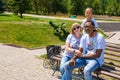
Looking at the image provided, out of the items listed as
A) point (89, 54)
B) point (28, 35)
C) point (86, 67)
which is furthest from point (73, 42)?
point (28, 35)

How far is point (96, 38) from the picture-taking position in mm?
7293

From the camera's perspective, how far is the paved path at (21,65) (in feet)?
29.8

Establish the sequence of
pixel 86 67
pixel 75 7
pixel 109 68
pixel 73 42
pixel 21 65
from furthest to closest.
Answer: pixel 75 7 < pixel 21 65 < pixel 73 42 < pixel 109 68 < pixel 86 67

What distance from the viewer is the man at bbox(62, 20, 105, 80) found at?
7199mm

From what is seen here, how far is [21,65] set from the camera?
1075 centimetres

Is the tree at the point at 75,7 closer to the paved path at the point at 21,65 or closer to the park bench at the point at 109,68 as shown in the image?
the paved path at the point at 21,65

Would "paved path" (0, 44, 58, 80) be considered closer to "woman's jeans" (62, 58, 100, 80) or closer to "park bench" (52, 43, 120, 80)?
"park bench" (52, 43, 120, 80)

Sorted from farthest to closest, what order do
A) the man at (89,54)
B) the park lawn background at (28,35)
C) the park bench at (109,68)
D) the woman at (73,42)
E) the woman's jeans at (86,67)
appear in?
the park lawn background at (28,35)
the woman at (73,42)
the park bench at (109,68)
the man at (89,54)
the woman's jeans at (86,67)

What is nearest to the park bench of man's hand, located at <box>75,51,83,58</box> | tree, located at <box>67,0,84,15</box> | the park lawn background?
man's hand, located at <box>75,51,83,58</box>

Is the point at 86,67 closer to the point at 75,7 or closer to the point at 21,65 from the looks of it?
the point at 21,65

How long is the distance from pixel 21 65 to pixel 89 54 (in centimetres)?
402

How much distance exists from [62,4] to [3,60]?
50398mm

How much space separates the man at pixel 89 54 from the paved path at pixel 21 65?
60.3 inches

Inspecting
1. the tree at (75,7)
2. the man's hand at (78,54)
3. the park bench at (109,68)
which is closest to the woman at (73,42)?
the man's hand at (78,54)
